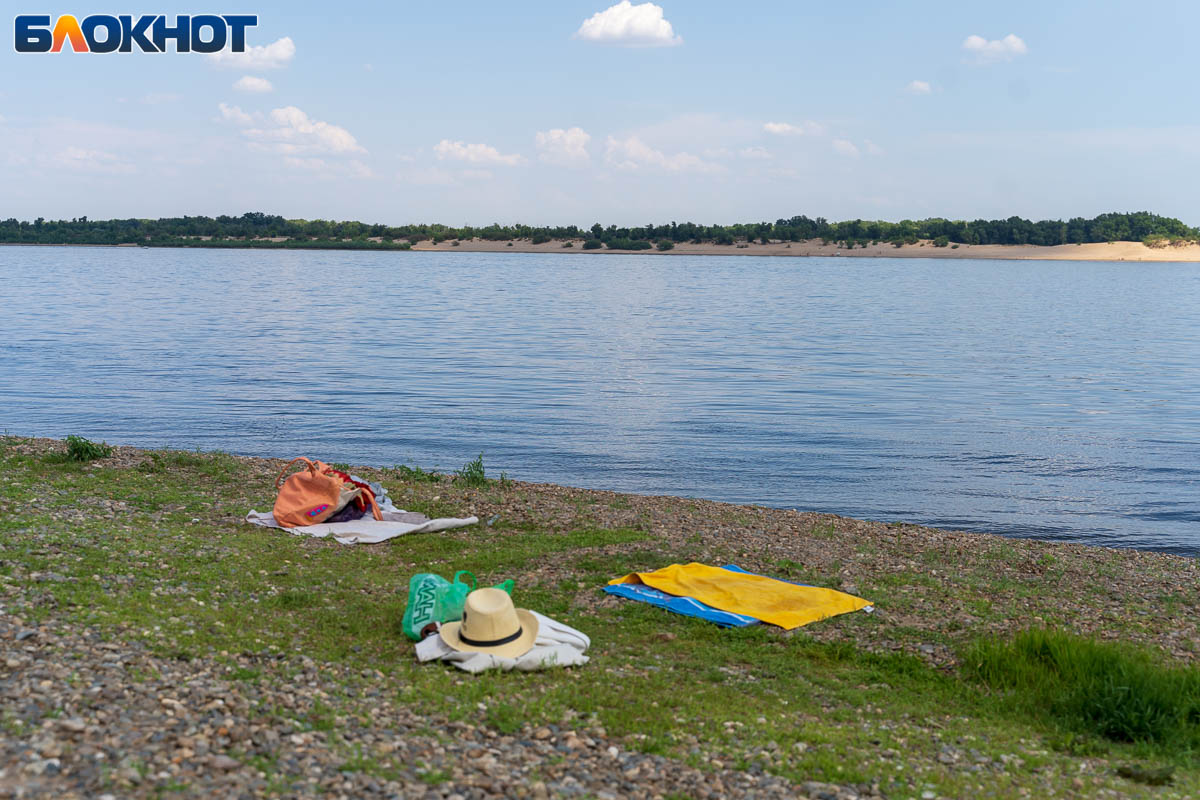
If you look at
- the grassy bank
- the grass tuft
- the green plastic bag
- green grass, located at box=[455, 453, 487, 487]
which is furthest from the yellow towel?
the grass tuft

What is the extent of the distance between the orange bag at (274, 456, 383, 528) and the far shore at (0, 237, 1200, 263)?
15264cm

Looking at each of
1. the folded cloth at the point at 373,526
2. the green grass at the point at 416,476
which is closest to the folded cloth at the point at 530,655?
the folded cloth at the point at 373,526

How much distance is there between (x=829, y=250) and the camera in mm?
160750

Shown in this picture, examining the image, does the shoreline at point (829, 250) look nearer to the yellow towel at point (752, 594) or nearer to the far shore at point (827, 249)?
the far shore at point (827, 249)

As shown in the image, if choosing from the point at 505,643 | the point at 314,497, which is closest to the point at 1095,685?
the point at 505,643

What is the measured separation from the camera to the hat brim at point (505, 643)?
7.20m

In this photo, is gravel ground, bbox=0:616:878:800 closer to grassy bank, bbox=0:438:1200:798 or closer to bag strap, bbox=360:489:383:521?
grassy bank, bbox=0:438:1200:798

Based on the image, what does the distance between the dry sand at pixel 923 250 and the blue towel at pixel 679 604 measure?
154528 millimetres

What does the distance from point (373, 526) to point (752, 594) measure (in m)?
4.53

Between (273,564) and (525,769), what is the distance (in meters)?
5.12

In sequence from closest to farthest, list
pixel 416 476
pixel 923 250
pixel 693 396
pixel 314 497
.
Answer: pixel 314 497, pixel 416 476, pixel 693 396, pixel 923 250

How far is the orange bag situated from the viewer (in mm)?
A: 11539

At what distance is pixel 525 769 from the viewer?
5398 mm

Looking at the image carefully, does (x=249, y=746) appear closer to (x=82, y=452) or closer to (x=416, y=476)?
(x=416, y=476)
